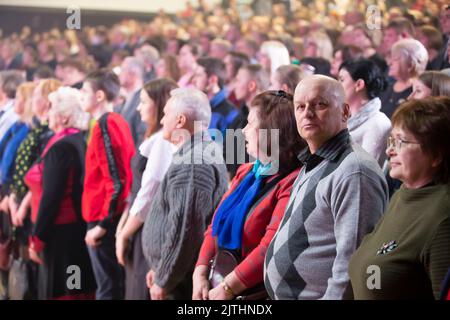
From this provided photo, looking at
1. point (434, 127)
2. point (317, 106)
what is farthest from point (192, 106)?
point (434, 127)

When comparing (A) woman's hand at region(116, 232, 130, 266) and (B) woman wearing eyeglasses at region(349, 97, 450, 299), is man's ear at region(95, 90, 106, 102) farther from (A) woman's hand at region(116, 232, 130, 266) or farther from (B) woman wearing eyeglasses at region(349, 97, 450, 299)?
(B) woman wearing eyeglasses at region(349, 97, 450, 299)

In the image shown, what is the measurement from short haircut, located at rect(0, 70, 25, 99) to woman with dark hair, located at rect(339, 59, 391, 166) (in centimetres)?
341

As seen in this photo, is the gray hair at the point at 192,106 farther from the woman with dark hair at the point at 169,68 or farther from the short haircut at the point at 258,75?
the woman with dark hair at the point at 169,68

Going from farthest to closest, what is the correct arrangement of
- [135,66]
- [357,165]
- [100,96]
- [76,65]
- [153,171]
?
[76,65], [135,66], [100,96], [153,171], [357,165]

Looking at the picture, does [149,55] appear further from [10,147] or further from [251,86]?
[251,86]

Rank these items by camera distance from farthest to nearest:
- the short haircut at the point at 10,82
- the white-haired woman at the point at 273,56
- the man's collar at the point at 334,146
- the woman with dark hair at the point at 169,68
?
1. the short haircut at the point at 10,82
2. the woman with dark hair at the point at 169,68
3. the white-haired woman at the point at 273,56
4. the man's collar at the point at 334,146

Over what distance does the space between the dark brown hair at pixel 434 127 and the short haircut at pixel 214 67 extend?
3.00 metres

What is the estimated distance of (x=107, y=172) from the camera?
5.67 m

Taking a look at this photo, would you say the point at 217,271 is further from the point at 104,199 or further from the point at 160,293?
the point at 104,199

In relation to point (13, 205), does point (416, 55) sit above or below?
above

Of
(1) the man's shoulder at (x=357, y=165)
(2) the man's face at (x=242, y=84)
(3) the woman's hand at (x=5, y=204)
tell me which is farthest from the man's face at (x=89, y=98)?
(1) the man's shoulder at (x=357, y=165)

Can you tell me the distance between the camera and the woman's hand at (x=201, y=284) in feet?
13.3

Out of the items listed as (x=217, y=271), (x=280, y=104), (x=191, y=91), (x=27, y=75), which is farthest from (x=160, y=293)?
(x=27, y=75)

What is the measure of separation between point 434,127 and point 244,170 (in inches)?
49.8
